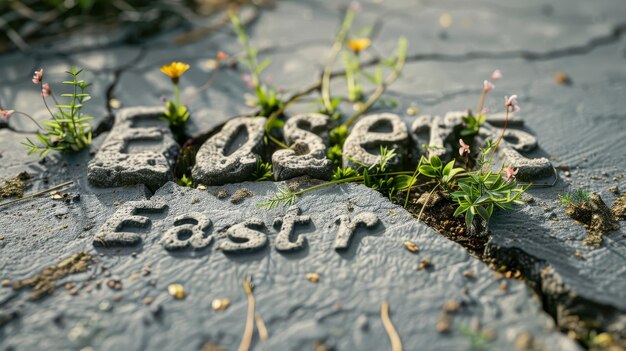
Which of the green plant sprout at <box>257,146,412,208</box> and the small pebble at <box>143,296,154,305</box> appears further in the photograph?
the green plant sprout at <box>257,146,412,208</box>

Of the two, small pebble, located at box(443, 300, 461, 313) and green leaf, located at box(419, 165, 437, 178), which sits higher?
green leaf, located at box(419, 165, 437, 178)

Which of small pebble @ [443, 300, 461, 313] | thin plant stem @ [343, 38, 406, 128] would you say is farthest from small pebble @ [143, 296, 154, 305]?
thin plant stem @ [343, 38, 406, 128]

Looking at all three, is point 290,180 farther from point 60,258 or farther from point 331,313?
point 60,258

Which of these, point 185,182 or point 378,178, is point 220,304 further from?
point 378,178

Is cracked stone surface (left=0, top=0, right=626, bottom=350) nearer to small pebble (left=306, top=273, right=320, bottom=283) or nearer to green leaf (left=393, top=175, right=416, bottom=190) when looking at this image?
small pebble (left=306, top=273, right=320, bottom=283)

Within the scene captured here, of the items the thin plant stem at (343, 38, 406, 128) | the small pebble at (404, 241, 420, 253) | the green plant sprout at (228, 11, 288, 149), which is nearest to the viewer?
the small pebble at (404, 241, 420, 253)

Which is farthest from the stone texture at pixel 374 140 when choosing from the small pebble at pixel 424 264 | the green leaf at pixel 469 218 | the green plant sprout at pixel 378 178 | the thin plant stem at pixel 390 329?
the thin plant stem at pixel 390 329

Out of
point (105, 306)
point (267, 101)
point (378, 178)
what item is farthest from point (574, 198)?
point (105, 306)
